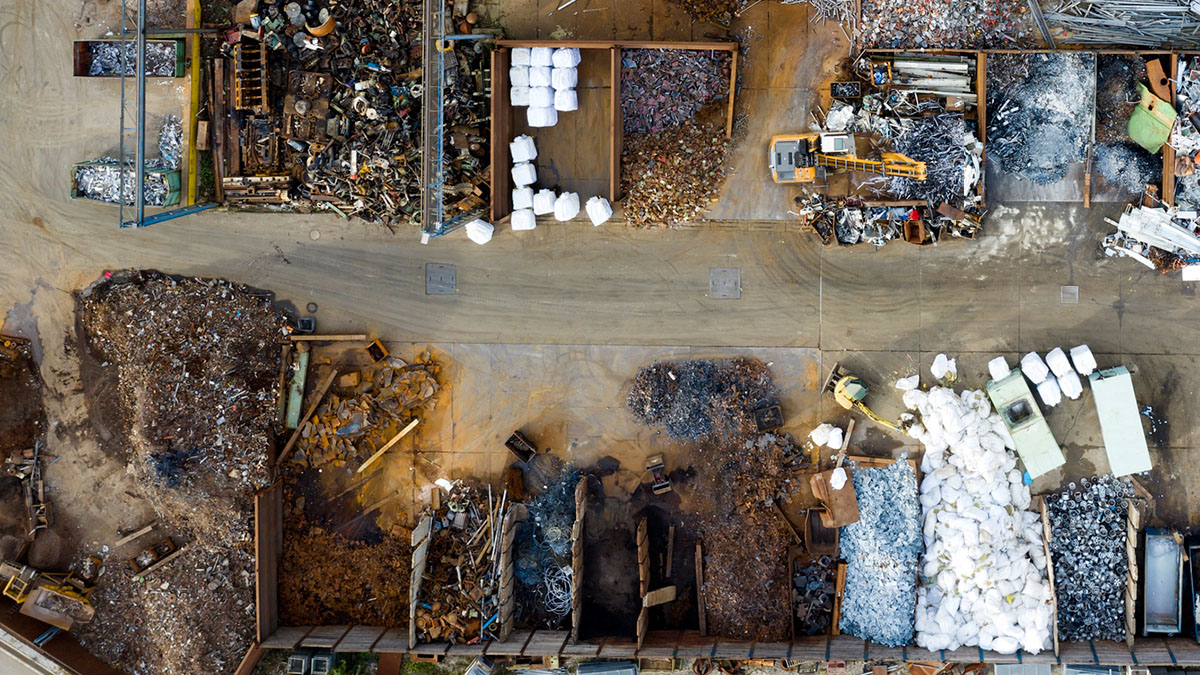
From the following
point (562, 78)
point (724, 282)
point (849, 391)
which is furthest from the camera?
point (724, 282)

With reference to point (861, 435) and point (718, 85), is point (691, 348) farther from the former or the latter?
point (718, 85)

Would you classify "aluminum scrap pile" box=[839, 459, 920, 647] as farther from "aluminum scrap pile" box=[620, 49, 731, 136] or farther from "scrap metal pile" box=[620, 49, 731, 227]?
"aluminum scrap pile" box=[620, 49, 731, 136]

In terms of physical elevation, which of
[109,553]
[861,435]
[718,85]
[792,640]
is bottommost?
[792,640]

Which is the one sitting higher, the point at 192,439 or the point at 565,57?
the point at 565,57

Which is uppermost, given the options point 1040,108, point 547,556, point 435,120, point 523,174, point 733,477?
point 1040,108

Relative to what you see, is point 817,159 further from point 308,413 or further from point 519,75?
point 308,413

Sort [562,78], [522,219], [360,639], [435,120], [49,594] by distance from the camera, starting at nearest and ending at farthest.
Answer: [435,120] < [562,78] < [522,219] < [360,639] < [49,594]

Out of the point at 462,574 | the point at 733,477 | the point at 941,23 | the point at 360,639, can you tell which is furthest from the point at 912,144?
the point at 360,639

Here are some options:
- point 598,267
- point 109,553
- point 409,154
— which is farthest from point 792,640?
point 109,553
